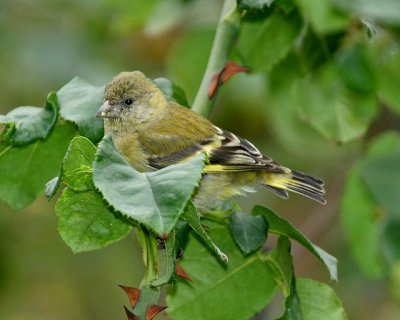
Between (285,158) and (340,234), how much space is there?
2.22 feet

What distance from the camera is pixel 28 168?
9.49ft

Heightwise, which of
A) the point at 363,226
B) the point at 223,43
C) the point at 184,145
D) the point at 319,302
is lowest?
the point at 363,226

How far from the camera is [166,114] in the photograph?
4020 millimetres

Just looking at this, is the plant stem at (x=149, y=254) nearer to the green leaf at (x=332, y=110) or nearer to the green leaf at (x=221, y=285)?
the green leaf at (x=221, y=285)

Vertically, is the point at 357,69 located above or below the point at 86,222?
above

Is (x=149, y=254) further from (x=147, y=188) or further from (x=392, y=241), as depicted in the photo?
(x=392, y=241)

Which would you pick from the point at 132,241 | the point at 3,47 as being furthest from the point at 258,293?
the point at 132,241

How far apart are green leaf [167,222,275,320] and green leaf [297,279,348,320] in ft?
0.49

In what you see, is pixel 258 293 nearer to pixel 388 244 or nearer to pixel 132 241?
pixel 388 244

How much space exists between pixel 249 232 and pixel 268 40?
1091 mm

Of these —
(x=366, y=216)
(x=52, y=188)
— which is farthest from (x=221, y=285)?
(x=366, y=216)

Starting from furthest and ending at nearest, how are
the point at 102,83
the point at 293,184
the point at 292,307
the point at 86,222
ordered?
the point at 102,83 → the point at 293,184 → the point at 292,307 → the point at 86,222

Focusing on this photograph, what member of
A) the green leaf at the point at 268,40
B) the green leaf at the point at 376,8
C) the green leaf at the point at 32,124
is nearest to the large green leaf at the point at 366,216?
the green leaf at the point at 268,40

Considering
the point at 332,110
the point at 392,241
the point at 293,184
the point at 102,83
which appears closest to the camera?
the point at 392,241
